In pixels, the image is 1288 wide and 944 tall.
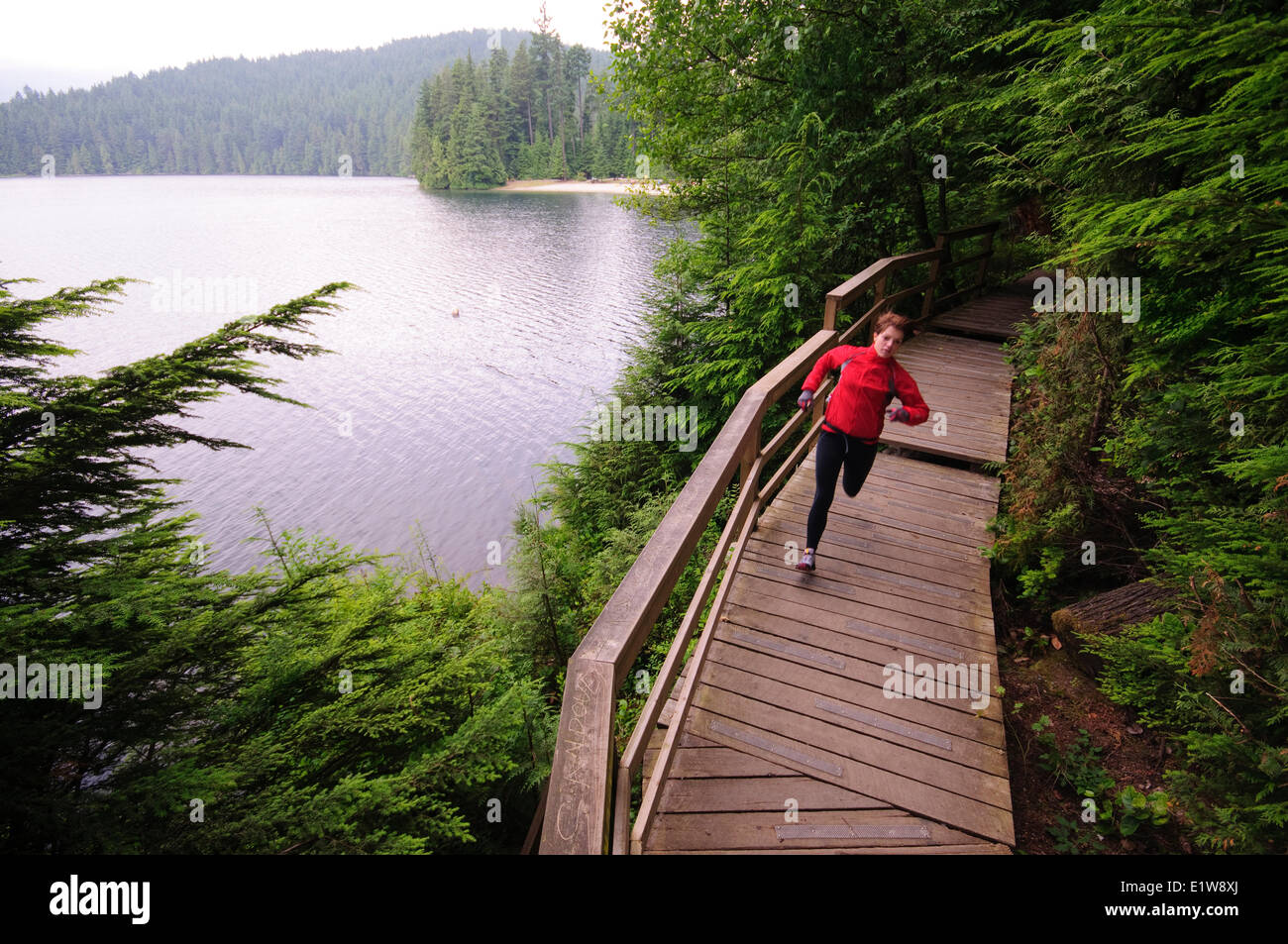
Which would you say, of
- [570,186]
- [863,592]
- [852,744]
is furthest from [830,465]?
[570,186]

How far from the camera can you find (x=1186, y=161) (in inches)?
156

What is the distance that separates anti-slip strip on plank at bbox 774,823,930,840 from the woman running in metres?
1.93

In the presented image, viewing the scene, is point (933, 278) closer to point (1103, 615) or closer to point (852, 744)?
point (1103, 615)

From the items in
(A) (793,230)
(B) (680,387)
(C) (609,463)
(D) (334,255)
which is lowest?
(C) (609,463)

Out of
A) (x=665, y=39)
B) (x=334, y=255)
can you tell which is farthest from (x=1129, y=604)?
(x=334, y=255)

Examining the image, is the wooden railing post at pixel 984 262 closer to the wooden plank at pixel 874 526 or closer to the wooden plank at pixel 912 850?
the wooden plank at pixel 874 526

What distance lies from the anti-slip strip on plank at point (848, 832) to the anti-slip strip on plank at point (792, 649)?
982 mm

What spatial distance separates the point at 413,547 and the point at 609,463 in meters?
7.08

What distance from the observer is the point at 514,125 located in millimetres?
83625

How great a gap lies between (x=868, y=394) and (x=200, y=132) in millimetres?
186857

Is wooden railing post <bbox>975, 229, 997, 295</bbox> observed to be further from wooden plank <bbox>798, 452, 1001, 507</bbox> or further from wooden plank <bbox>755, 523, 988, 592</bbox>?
wooden plank <bbox>755, 523, 988, 592</bbox>

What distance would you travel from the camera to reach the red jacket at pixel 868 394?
404 cm
